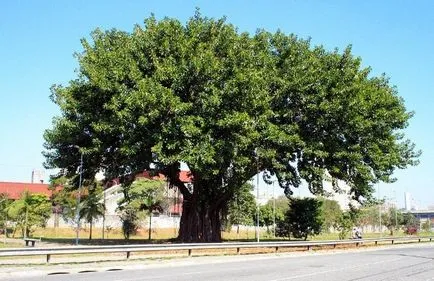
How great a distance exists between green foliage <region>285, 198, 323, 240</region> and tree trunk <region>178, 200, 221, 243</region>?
12.8 metres

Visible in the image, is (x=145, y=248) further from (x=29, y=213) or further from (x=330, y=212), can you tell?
(x=330, y=212)

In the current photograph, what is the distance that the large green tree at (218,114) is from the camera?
1029 inches

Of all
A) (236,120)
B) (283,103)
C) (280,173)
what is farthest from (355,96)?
(236,120)

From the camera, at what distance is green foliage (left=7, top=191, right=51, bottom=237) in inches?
1895

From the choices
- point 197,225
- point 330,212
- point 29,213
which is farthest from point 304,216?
point 330,212

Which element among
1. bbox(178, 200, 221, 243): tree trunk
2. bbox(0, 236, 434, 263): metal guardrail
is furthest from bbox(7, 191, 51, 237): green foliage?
bbox(0, 236, 434, 263): metal guardrail

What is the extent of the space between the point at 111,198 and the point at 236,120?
1947 inches

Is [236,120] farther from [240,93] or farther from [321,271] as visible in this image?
[321,271]

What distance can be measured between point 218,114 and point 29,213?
2954cm

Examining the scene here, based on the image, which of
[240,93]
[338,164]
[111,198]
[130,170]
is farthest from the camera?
[111,198]

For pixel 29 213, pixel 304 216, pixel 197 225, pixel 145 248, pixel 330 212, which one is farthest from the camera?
pixel 330 212

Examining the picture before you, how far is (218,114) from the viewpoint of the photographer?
26.8 meters

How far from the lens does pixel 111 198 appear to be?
235ft

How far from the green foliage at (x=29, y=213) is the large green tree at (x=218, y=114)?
1702cm
